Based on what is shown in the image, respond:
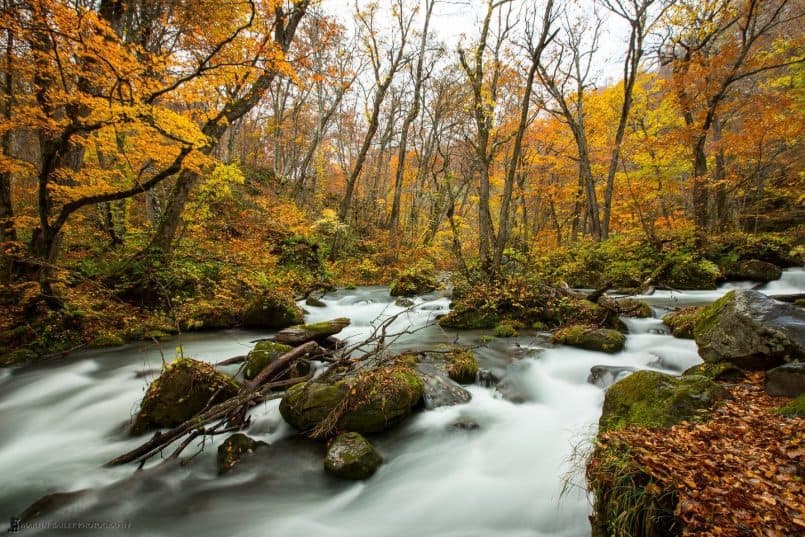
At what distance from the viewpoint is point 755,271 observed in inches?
402

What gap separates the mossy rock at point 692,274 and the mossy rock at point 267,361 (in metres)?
10.6

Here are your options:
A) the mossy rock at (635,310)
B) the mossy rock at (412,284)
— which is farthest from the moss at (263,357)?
the mossy rock at (412,284)

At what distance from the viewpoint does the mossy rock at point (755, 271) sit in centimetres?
1005

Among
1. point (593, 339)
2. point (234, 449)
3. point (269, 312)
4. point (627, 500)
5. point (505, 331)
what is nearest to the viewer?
point (627, 500)

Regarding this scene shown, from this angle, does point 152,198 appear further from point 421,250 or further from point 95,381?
point 421,250

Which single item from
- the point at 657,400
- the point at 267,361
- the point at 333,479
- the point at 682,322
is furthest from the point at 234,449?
the point at 682,322

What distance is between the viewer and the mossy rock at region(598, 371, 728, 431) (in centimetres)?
318

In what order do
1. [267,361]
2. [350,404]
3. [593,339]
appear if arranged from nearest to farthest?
[350,404] < [267,361] < [593,339]

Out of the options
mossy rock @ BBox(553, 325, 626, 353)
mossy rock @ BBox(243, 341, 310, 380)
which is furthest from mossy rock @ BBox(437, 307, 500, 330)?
mossy rock @ BBox(243, 341, 310, 380)

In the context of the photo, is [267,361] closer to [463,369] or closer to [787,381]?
[463,369]

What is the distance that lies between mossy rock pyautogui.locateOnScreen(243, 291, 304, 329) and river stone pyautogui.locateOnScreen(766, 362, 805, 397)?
27.7 ft

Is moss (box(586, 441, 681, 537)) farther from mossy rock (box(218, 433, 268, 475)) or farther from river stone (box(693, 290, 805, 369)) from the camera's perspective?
mossy rock (box(218, 433, 268, 475))

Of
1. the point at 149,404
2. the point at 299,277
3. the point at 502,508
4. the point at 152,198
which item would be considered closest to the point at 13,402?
the point at 149,404

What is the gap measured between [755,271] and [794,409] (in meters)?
9.90
